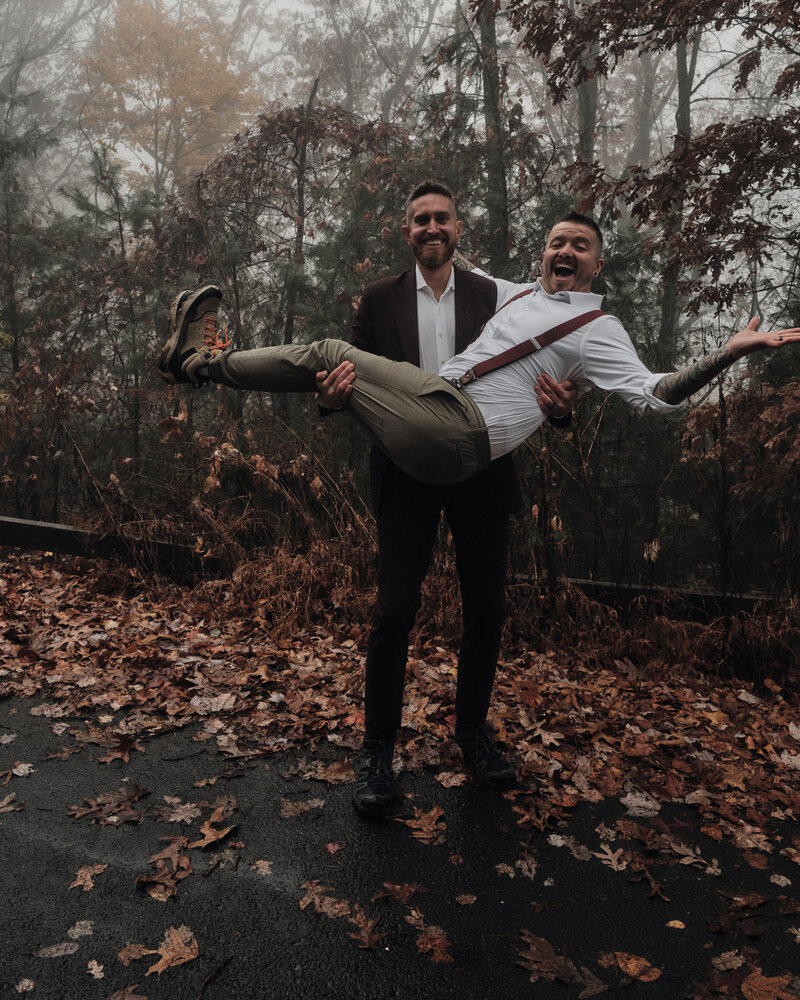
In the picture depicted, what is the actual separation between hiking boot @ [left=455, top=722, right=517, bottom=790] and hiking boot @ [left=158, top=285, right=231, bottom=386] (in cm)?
202

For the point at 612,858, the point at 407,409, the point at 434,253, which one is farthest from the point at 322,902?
the point at 434,253

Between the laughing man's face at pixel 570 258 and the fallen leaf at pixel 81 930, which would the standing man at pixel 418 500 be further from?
the fallen leaf at pixel 81 930

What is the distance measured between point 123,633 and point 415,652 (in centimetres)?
210

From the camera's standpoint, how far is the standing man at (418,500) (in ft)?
10.1

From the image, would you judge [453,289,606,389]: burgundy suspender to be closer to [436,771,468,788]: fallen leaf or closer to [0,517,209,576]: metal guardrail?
[436,771,468,788]: fallen leaf

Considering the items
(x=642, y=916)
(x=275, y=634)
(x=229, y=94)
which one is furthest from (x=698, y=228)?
(x=229, y=94)

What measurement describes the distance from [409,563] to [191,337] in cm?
139

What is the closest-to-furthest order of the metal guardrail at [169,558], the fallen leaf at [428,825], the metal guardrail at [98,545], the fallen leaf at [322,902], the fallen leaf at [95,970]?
the fallen leaf at [95,970], the fallen leaf at [322,902], the fallen leaf at [428,825], the metal guardrail at [169,558], the metal guardrail at [98,545]

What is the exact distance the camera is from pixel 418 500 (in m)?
3.08

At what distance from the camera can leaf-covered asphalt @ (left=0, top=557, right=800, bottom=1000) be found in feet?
7.45

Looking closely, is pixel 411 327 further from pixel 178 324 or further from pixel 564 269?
pixel 178 324

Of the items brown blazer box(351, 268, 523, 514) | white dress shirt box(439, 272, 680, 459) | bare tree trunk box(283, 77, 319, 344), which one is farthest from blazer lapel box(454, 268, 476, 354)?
bare tree trunk box(283, 77, 319, 344)

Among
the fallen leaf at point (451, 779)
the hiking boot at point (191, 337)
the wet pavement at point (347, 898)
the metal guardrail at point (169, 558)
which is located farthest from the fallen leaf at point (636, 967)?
the metal guardrail at point (169, 558)

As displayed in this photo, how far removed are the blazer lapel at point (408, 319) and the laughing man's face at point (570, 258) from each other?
0.55 metres
